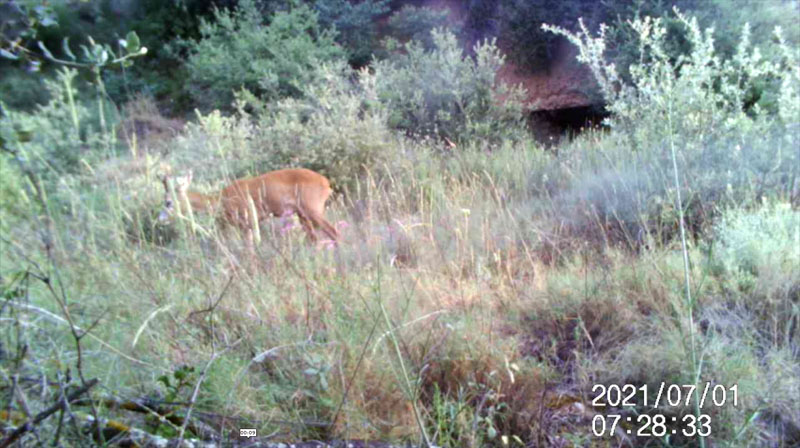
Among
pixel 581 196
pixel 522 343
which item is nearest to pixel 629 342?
pixel 522 343

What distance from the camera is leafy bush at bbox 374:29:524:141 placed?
9.27 m

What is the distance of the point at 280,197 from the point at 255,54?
5013 millimetres

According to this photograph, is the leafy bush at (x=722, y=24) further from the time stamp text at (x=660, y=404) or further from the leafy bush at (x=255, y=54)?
the time stamp text at (x=660, y=404)

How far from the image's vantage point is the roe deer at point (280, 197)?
18.3ft

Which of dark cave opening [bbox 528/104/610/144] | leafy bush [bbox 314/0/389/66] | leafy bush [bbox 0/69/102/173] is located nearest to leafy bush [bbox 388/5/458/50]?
leafy bush [bbox 314/0/389/66]

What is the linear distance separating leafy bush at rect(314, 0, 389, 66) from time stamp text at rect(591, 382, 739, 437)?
961 cm

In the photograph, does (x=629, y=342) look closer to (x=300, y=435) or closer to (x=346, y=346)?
(x=346, y=346)

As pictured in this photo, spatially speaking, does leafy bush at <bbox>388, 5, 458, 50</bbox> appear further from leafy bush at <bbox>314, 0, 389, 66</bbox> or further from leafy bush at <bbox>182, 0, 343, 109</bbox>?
leafy bush at <bbox>182, 0, 343, 109</bbox>

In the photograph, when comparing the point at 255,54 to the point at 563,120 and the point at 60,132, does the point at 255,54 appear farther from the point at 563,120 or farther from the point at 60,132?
the point at 563,120

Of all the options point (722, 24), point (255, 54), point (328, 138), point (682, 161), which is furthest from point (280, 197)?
point (722, 24)

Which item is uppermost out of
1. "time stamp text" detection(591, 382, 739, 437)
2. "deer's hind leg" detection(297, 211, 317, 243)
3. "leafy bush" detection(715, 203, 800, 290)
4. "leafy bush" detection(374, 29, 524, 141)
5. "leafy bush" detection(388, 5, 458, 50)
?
"leafy bush" detection(388, 5, 458, 50)

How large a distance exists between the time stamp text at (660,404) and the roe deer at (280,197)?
290cm

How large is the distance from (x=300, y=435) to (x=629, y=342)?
1538 mm

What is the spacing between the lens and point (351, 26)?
480 inches
